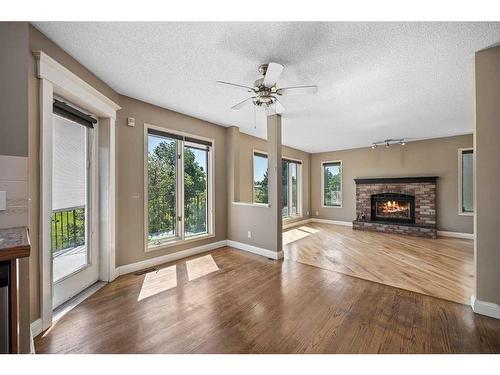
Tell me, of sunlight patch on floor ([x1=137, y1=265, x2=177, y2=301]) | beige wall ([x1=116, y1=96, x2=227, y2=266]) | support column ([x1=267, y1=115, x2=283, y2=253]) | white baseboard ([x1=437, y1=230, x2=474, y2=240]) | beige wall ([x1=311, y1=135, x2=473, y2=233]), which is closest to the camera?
sunlight patch on floor ([x1=137, y1=265, x2=177, y2=301])

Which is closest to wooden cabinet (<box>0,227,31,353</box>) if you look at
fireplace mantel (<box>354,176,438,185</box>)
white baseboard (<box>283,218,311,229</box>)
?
white baseboard (<box>283,218,311,229</box>)

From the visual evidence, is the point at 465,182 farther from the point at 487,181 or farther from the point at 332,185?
the point at 487,181

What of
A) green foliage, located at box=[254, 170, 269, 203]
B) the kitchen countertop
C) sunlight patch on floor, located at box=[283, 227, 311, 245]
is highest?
green foliage, located at box=[254, 170, 269, 203]

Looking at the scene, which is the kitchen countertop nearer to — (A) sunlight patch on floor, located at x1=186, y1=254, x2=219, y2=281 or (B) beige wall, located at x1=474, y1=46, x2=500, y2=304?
(A) sunlight patch on floor, located at x1=186, y1=254, x2=219, y2=281

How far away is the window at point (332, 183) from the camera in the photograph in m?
7.06

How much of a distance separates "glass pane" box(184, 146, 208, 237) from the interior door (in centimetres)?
141

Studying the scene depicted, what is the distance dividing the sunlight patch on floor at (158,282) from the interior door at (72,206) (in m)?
0.65

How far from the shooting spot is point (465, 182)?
5051 millimetres

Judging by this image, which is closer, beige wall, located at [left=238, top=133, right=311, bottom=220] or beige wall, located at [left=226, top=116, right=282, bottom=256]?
beige wall, located at [left=226, top=116, right=282, bottom=256]

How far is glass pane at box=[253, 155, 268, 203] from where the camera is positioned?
5397 mm

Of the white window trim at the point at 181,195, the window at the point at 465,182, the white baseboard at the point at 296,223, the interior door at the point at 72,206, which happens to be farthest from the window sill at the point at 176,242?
the window at the point at 465,182

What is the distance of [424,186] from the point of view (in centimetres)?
550

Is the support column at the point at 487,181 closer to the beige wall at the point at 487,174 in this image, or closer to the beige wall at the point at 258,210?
the beige wall at the point at 487,174
